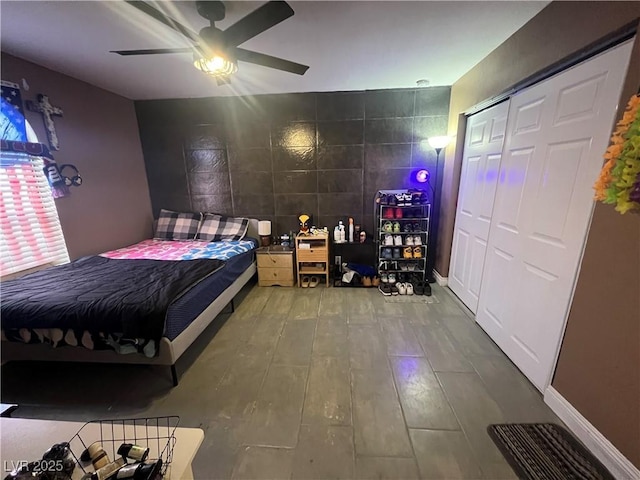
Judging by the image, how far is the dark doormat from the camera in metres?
1.25

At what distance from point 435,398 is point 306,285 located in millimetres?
1994

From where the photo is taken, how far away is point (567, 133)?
1.53 meters

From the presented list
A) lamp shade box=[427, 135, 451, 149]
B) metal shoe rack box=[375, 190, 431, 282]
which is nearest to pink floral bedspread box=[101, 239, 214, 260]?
metal shoe rack box=[375, 190, 431, 282]

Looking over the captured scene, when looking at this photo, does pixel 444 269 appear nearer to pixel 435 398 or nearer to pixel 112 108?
pixel 435 398

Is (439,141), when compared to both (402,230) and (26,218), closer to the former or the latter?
(402,230)

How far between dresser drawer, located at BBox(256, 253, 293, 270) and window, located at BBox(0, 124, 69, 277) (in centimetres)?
197

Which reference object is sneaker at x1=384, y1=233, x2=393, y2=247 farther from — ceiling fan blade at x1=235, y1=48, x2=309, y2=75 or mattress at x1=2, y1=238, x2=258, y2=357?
ceiling fan blade at x1=235, y1=48, x2=309, y2=75

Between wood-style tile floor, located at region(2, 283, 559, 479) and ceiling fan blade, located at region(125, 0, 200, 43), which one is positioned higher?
ceiling fan blade, located at region(125, 0, 200, 43)

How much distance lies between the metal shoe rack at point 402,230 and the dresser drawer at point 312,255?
2.28ft

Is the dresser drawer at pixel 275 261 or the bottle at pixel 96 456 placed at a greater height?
the bottle at pixel 96 456

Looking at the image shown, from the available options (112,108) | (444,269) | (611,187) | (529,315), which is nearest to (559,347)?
(529,315)

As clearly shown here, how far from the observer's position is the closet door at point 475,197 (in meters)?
2.28

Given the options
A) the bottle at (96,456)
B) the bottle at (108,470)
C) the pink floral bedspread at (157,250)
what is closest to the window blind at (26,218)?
the pink floral bedspread at (157,250)

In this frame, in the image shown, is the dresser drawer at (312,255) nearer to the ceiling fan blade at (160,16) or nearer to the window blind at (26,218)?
the ceiling fan blade at (160,16)
